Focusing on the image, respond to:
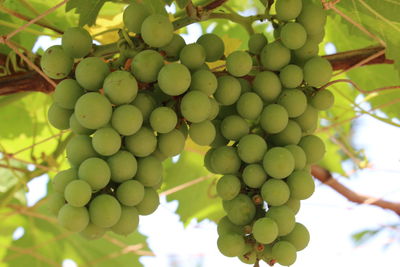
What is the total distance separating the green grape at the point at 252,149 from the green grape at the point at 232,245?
10cm

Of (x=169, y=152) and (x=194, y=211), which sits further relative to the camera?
(x=194, y=211)

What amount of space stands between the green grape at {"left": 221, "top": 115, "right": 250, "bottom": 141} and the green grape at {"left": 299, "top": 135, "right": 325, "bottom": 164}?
8 cm

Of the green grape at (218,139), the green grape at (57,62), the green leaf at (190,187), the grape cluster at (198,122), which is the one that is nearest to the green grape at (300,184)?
the grape cluster at (198,122)

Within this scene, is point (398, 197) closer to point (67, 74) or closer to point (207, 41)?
point (207, 41)

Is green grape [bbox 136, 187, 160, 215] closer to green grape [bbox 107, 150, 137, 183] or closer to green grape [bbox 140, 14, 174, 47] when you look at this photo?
green grape [bbox 107, 150, 137, 183]

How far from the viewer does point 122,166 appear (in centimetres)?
61

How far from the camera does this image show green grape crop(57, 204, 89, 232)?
0.58 m

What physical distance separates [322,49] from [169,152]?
2.50ft

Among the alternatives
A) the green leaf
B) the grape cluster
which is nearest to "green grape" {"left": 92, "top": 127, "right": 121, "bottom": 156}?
the grape cluster

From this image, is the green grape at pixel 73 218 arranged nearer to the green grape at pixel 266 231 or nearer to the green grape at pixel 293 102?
the green grape at pixel 266 231

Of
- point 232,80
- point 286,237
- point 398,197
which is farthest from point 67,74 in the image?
point 398,197

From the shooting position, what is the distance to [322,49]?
1.31m

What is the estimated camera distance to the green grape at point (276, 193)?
65 cm

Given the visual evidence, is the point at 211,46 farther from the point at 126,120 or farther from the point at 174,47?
the point at 126,120
